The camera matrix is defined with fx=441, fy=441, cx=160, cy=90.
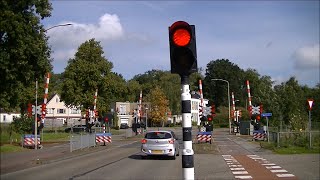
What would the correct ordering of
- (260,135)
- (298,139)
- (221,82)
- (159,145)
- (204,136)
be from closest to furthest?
(159,145), (298,139), (204,136), (260,135), (221,82)

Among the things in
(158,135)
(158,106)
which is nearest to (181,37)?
(158,135)

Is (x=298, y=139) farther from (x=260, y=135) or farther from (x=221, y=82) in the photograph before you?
(x=221, y=82)

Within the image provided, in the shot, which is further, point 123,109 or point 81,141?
point 123,109

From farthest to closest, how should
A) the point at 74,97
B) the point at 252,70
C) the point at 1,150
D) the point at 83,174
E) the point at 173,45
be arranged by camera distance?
the point at 252,70 < the point at 74,97 < the point at 83,174 < the point at 173,45 < the point at 1,150

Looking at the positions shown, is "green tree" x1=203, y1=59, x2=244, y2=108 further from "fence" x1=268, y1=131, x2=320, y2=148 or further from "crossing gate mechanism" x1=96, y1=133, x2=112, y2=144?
"fence" x1=268, y1=131, x2=320, y2=148

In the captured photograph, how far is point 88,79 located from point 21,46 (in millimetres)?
44712

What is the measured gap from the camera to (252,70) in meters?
140

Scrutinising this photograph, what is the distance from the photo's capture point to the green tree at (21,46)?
20328 mm

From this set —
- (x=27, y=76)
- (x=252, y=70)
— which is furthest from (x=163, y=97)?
(x=27, y=76)

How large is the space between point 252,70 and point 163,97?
4881cm

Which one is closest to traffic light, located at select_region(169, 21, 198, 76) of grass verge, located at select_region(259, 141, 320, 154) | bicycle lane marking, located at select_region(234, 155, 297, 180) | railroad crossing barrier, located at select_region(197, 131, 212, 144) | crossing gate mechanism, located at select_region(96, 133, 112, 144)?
bicycle lane marking, located at select_region(234, 155, 297, 180)

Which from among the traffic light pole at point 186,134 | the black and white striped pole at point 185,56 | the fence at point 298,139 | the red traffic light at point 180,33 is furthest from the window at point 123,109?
the red traffic light at point 180,33

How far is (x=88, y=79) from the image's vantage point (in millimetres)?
65812

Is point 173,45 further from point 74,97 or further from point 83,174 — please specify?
point 74,97
